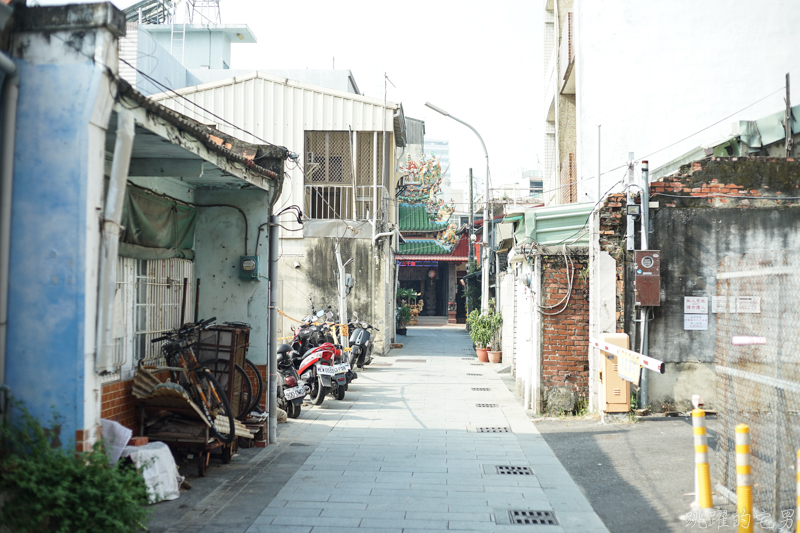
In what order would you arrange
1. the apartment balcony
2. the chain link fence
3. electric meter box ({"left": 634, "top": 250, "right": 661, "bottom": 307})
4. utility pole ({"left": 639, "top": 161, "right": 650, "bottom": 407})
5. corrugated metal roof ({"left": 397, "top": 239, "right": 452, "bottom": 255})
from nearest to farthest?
the chain link fence → electric meter box ({"left": 634, "top": 250, "right": 661, "bottom": 307}) → utility pole ({"left": 639, "top": 161, "right": 650, "bottom": 407}) → the apartment balcony → corrugated metal roof ({"left": 397, "top": 239, "right": 452, "bottom": 255})

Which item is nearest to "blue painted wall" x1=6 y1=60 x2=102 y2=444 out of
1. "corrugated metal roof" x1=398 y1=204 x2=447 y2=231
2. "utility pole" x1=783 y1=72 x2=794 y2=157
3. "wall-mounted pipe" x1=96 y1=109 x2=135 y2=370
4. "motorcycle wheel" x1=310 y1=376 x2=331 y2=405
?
"wall-mounted pipe" x1=96 y1=109 x2=135 y2=370

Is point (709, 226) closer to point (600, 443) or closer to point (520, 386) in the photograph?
point (600, 443)

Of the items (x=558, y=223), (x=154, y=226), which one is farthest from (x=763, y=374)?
(x=558, y=223)

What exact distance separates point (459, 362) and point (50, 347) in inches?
603

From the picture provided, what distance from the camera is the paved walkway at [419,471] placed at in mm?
5555

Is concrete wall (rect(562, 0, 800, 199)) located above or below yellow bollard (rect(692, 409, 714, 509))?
above

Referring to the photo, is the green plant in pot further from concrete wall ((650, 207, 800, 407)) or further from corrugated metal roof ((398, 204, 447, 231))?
corrugated metal roof ((398, 204, 447, 231))

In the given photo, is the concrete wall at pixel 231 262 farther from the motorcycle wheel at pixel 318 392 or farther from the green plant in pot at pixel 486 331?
the green plant in pot at pixel 486 331

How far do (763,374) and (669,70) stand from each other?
10.6 metres

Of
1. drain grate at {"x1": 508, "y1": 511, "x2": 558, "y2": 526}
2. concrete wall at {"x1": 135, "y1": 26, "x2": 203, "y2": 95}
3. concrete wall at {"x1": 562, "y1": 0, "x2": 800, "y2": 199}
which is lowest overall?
drain grate at {"x1": 508, "y1": 511, "x2": 558, "y2": 526}

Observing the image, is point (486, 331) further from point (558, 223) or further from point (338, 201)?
point (558, 223)

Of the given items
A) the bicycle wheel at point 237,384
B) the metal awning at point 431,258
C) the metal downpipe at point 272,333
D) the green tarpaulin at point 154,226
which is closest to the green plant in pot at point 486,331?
the metal downpipe at point 272,333

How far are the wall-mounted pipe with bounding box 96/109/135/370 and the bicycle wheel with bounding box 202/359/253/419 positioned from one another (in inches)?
119

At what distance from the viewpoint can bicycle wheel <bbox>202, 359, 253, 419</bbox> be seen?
25.2 feet
